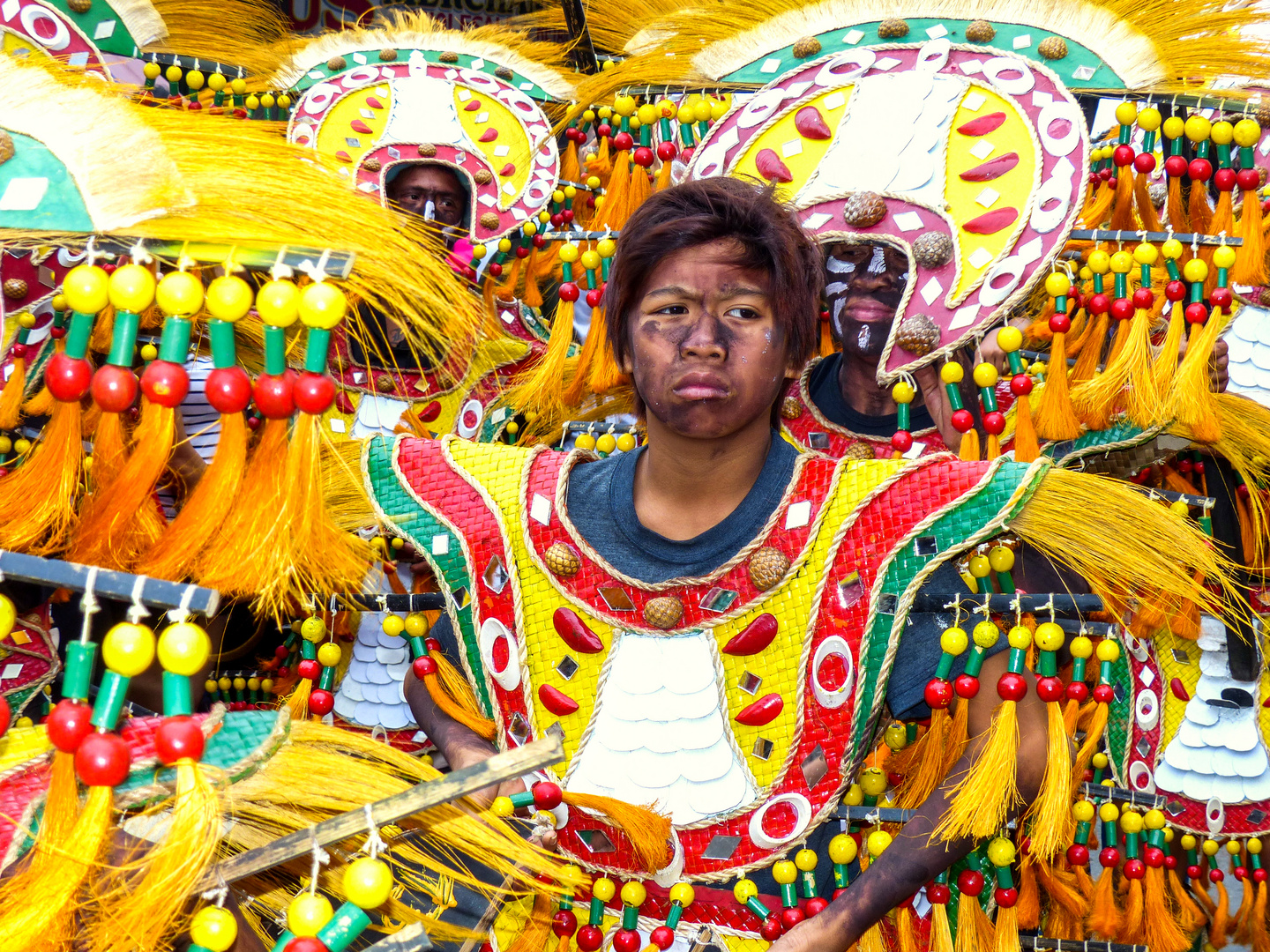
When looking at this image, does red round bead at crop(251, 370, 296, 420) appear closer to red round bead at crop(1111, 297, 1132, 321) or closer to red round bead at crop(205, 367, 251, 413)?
red round bead at crop(205, 367, 251, 413)

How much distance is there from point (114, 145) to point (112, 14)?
288cm

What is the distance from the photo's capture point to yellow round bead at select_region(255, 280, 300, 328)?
121cm

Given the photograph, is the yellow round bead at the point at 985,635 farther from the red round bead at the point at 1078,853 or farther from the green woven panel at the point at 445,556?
the red round bead at the point at 1078,853

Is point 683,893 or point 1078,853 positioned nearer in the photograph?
point 683,893

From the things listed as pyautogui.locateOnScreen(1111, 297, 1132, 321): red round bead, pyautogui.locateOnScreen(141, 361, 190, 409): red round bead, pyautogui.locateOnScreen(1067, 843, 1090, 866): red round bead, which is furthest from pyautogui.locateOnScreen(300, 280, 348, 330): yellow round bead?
pyautogui.locateOnScreen(1067, 843, 1090, 866): red round bead

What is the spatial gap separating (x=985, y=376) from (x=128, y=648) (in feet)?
5.65

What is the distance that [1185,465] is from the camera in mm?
3021

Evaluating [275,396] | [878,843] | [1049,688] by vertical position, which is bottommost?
[878,843]

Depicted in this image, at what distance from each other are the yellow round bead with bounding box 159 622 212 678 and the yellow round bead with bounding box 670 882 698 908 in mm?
921

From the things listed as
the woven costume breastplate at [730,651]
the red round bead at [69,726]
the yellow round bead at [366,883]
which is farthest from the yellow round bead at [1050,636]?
the red round bead at [69,726]

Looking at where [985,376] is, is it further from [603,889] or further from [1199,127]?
[603,889]

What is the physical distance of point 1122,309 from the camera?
2523mm

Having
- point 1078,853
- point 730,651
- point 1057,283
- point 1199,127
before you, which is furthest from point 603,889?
point 1199,127

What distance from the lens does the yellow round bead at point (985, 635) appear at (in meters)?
1.84
